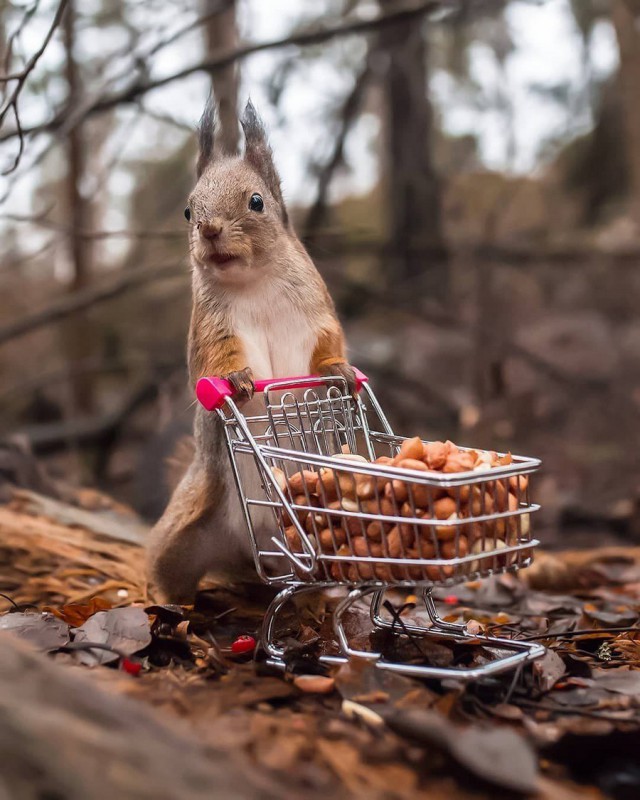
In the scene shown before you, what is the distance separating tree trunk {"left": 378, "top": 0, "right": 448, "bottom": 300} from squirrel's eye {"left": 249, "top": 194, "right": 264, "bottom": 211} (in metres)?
6.34

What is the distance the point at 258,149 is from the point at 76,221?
4187mm

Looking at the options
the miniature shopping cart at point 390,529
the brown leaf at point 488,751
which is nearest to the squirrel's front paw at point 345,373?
the miniature shopping cart at point 390,529

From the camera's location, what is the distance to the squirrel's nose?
9.30 ft

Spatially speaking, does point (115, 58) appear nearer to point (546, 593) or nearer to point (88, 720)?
point (546, 593)

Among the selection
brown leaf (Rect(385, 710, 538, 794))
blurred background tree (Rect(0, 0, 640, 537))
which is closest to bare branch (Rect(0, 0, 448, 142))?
blurred background tree (Rect(0, 0, 640, 537))

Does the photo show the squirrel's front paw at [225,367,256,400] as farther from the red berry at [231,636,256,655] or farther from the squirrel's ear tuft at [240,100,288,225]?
the squirrel's ear tuft at [240,100,288,225]

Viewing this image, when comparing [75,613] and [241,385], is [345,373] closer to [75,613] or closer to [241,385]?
[241,385]

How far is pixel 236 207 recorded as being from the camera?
2982 millimetres

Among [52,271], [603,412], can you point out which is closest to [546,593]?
[603,412]

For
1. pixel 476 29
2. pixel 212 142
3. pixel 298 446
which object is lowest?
pixel 298 446

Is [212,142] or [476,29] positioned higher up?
[476,29]

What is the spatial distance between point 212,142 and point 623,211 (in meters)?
11.1

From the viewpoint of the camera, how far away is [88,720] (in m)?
1.62

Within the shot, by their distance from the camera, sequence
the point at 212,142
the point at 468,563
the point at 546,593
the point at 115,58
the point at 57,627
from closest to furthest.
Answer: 1. the point at 468,563
2. the point at 57,627
3. the point at 212,142
4. the point at 546,593
5. the point at 115,58
